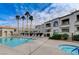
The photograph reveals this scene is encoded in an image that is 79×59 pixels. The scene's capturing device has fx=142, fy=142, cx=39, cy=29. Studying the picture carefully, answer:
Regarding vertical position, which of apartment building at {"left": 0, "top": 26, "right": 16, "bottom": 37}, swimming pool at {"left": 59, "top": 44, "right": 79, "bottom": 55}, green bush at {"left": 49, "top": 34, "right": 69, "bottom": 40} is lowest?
swimming pool at {"left": 59, "top": 44, "right": 79, "bottom": 55}

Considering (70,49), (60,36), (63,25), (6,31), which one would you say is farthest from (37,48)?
(6,31)

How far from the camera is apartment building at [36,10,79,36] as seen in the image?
5613mm

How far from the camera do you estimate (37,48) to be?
18.4 feet

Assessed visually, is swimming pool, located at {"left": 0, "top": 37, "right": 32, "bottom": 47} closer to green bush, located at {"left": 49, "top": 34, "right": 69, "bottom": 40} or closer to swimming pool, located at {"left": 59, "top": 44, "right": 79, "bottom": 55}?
green bush, located at {"left": 49, "top": 34, "right": 69, "bottom": 40}

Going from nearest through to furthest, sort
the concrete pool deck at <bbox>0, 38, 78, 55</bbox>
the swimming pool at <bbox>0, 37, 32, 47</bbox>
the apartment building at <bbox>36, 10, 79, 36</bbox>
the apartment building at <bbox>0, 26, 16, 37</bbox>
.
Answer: the concrete pool deck at <bbox>0, 38, 78, 55</bbox> → the apartment building at <bbox>36, 10, 79, 36</bbox> → the swimming pool at <bbox>0, 37, 32, 47</bbox> → the apartment building at <bbox>0, 26, 16, 37</bbox>

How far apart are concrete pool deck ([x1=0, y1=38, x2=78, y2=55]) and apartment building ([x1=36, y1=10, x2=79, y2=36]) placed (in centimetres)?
40

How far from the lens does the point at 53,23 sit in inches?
236

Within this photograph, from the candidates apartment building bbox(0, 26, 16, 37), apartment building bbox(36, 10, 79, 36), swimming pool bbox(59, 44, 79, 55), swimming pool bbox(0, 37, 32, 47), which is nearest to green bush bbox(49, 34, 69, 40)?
apartment building bbox(36, 10, 79, 36)

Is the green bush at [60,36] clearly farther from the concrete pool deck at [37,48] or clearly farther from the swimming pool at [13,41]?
the swimming pool at [13,41]

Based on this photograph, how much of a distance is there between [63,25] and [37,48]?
1.43 metres

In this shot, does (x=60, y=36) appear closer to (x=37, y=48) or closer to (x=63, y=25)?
(x=63, y=25)

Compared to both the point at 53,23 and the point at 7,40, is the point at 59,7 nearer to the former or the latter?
the point at 53,23

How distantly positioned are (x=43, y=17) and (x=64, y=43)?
1356 mm
